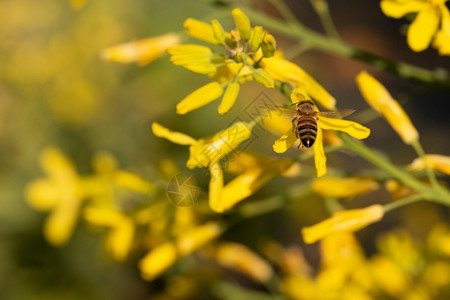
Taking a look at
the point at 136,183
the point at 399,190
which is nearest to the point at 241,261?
the point at 136,183

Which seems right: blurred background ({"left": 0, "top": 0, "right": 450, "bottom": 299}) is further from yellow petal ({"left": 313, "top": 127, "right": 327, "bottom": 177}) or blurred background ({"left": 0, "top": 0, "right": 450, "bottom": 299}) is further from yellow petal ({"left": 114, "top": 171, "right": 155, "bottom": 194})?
yellow petal ({"left": 313, "top": 127, "right": 327, "bottom": 177})

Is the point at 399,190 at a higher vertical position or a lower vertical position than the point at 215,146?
lower

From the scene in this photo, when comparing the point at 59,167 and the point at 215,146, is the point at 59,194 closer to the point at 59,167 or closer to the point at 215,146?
the point at 59,167

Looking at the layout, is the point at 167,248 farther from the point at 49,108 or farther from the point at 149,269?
the point at 49,108

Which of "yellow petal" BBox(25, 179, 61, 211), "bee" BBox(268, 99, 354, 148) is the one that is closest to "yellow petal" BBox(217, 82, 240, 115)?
"bee" BBox(268, 99, 354, 148)

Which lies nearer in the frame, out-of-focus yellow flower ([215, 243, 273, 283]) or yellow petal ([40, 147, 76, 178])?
out-of-focus yellow flower ([215, 243, 273, 283])

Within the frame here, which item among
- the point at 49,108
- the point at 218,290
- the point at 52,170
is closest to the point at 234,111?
the point at 49,108
